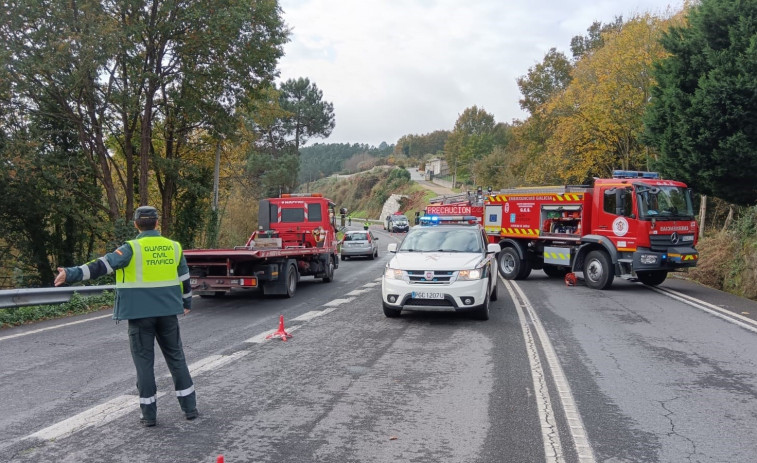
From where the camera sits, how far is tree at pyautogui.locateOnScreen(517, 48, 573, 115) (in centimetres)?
4981

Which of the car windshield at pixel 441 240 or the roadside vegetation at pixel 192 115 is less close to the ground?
the roadside vegetation at pixel 192 115

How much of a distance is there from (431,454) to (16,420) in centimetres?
357

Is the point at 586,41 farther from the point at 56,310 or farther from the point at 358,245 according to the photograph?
the point at 56,310

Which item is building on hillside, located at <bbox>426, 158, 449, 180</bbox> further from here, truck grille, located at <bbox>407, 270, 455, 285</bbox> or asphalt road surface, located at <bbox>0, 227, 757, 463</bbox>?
asphalt road surface, located at <bbox>0, 227, 757, 463</bbox>


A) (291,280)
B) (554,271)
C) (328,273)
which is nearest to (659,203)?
(554,271)

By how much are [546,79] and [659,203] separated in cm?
3789

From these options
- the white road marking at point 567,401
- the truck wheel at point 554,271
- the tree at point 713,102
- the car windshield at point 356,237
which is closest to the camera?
the white road marking at point 567,401

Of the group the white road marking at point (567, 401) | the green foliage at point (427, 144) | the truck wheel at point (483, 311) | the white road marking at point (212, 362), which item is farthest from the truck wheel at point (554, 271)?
the green foliage at point (427, 144)

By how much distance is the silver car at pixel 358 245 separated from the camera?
29.8 metres

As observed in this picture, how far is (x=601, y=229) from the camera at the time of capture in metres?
16.0

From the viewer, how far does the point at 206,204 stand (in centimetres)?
2958

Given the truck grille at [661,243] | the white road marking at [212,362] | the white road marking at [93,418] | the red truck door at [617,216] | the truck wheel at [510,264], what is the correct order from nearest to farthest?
the white road marking at [93,418] → the white road marking at [212,362] → the truck grille at [661,243] → the red truck door at [617,216] → the truck wheel at [510,264]

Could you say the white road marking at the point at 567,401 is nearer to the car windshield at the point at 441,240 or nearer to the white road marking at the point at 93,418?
the car windshield at the point at 441,240

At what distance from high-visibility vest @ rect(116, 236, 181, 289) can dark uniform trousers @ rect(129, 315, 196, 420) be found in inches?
12.4
